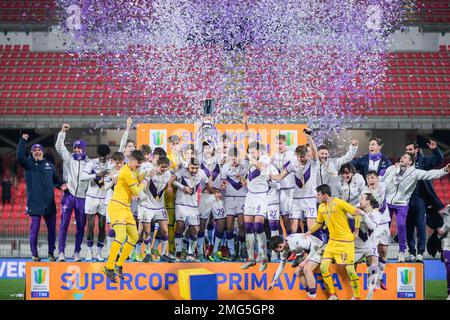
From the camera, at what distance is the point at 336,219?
11.4m

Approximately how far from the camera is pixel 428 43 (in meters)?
25.7

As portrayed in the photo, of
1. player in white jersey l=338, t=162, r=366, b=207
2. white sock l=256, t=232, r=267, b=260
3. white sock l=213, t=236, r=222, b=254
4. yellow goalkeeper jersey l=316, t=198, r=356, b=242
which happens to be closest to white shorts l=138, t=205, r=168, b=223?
white sock l=213, t=236, r=222, b=254

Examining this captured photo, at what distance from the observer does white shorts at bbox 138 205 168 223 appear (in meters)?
12.5

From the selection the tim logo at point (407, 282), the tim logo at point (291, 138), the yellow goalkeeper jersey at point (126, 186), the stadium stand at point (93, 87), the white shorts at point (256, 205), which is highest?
the stadium stand at point (93, 87)

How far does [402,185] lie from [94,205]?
4.88m

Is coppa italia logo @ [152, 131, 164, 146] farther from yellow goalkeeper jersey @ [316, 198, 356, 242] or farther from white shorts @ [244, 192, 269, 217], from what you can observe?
yellow goalkeeper jersey @ [316, 198, 356, 242]

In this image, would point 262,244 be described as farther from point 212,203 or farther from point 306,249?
point 212,203

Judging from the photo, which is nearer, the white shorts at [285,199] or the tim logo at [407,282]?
the tim logo at [407,282]

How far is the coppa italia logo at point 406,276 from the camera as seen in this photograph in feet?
40.2

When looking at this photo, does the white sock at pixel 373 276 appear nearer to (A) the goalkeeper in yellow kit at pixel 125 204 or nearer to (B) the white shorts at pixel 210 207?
(B) the white shorts at pixel 210 207

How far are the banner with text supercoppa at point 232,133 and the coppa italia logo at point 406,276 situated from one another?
3.13 m

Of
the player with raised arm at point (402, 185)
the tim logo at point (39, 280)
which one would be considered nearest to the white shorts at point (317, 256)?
the player with raised arm at point (402, 185)

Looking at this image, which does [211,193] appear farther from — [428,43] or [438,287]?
[428,43]
